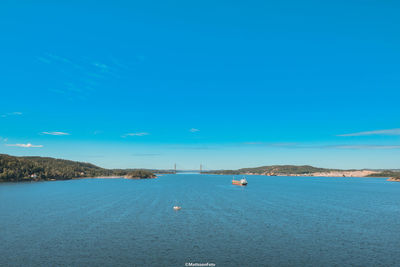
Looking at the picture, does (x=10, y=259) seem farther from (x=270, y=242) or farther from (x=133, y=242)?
(x=270, y=242)

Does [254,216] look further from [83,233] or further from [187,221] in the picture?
[83,233]

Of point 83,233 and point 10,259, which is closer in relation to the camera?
point 10,259

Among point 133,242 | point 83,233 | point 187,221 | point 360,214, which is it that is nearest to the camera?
point 133,242

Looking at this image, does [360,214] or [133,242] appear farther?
[360,214]

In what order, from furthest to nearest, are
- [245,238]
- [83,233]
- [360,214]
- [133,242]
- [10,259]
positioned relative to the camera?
[360,214] → [83,233] → [245,238] → [133,242] → [10,259]

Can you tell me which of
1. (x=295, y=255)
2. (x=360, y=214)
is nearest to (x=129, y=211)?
(x=295, y=255)

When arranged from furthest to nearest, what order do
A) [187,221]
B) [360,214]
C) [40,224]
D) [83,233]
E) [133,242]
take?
[360,214], [187,221], [40,224], [83,233], [133,242]

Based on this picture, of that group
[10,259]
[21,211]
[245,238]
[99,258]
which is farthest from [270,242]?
[21,211]

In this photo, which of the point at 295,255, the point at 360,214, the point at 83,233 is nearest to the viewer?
the point at 295,255
